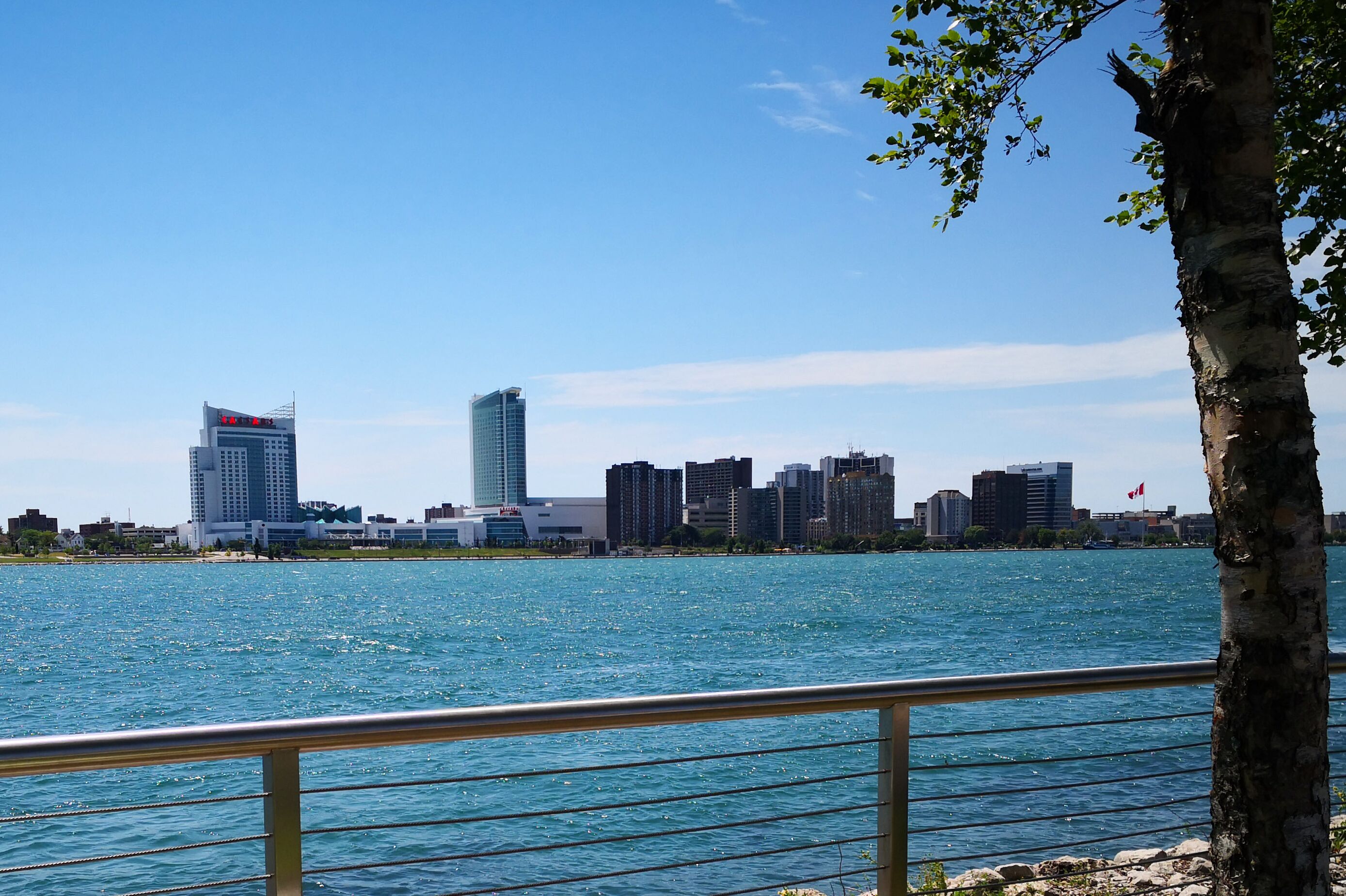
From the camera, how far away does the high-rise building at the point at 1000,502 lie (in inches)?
6727

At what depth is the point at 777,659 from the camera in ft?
125

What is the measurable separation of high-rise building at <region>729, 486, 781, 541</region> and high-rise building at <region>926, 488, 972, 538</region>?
2712 cm

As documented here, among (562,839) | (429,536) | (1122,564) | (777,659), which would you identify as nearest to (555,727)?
(562,839)

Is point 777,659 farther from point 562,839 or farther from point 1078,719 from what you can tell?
point 562,839

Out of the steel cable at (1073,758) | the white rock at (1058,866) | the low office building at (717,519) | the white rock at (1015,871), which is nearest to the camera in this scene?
the steel cable at (1073,758)

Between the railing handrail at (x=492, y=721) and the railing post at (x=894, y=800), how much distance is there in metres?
0.07

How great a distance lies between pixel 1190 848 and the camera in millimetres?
7156

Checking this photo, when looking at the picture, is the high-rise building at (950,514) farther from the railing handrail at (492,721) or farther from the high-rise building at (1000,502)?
the railing handrail at (492,721)

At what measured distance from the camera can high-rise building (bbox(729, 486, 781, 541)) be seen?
189 m

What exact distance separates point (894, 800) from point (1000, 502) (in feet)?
584

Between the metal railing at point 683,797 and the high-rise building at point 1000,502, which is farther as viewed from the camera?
the high-rise building at point 1000,502

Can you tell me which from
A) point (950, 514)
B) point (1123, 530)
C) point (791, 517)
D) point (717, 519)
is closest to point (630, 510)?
point (717, 519)

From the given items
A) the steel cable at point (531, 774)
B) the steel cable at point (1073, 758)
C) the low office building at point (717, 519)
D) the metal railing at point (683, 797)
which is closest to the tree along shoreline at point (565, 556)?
the low office building at point (717, 519)

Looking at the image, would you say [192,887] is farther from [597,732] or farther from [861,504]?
[861,504]
